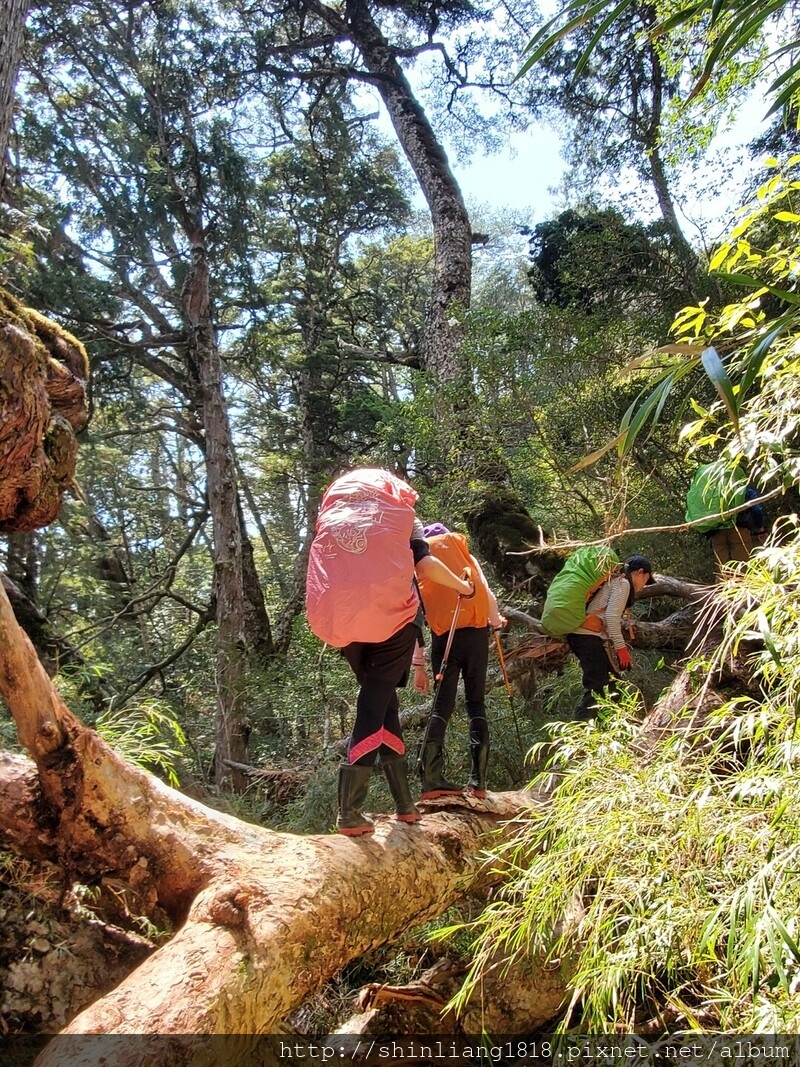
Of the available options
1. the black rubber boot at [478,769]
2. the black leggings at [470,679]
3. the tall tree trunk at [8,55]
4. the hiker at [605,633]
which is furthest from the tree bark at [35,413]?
the hiker at [605,633]

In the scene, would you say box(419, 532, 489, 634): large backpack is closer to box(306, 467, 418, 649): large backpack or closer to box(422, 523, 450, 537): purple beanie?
box(422, 523, 450, 537): purple beanie

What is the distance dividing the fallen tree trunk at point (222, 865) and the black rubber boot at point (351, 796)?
0.08 meters

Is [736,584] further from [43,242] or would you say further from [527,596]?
[43,242]

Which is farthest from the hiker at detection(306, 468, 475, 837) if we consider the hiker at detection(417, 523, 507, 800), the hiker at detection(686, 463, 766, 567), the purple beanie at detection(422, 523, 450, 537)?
the hiker at detection(686, 463, 766, 567)

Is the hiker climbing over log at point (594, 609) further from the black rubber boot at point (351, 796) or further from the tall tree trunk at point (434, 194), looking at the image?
the tall tree trunk at point (434, 194)

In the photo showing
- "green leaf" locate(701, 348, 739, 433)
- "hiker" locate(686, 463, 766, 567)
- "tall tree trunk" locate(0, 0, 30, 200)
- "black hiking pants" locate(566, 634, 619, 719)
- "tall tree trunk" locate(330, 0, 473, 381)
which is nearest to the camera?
"green leaf" locate(701, 348, 739, 433)

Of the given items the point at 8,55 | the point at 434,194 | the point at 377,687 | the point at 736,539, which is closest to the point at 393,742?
the point at 377,687

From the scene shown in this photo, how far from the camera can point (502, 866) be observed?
3412 millimetres

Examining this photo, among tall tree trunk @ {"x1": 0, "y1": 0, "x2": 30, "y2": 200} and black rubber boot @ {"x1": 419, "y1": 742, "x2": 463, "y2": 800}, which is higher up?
tall tree trunk @ {"x1": 0, "y1": 0, "x2": 30, "y2": 200}

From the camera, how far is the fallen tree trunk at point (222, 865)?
2402 mm

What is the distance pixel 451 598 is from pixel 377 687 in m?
0.82

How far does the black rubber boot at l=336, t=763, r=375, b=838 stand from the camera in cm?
311

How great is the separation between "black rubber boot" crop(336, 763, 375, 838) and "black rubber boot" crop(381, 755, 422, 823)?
0.17 m

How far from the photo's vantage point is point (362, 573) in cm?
310
